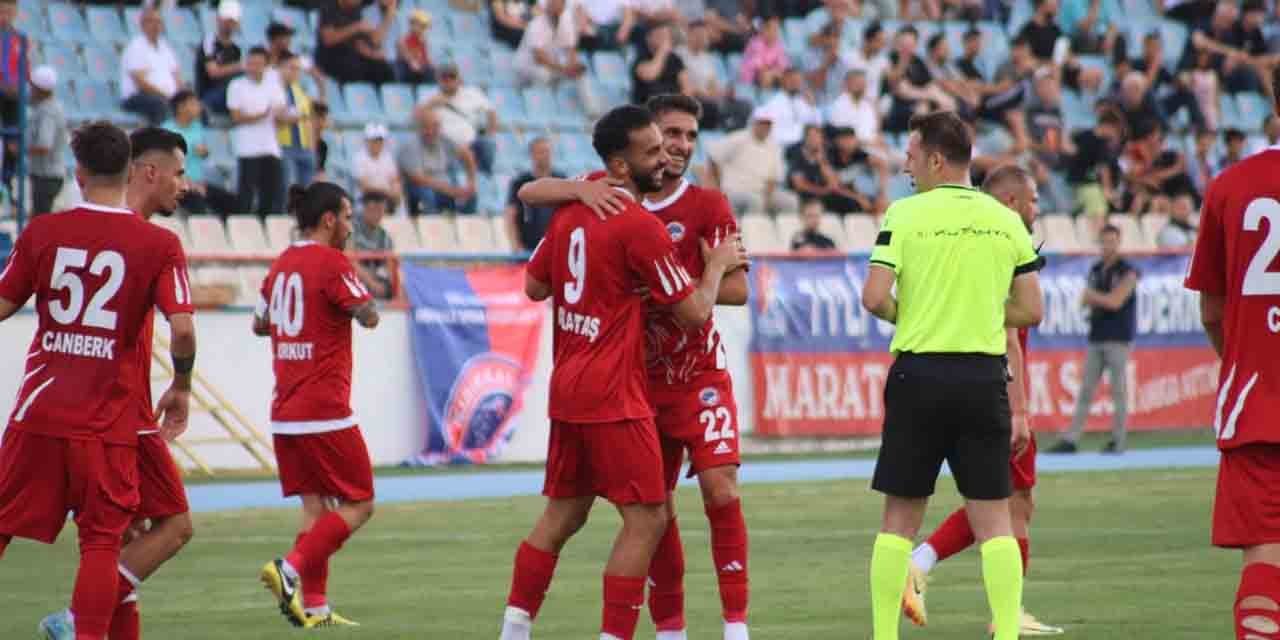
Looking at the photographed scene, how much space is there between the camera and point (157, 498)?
9.38 meters

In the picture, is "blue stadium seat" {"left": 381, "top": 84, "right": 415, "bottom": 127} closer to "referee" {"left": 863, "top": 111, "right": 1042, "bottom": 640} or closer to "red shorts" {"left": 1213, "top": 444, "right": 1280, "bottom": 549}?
"referee" {"left": 863, "top": 111, "right": 1042, "bottom": 640}

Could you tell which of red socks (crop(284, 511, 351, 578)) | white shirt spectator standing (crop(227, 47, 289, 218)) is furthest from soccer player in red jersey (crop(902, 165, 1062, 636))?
white shirt spectator standing (crop(227, 47, 289, 218))

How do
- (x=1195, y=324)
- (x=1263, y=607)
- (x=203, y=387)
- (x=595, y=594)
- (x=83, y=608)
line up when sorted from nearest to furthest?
(x=1263, y=607) < (x=83, y=608) < (x=595, y=594) < (x=203, y=387) < (x=1195, y=324)

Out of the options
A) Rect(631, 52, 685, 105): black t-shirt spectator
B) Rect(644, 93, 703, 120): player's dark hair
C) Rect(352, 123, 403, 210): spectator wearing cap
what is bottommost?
Rect(644, 93, 703, 120): player's dark hair

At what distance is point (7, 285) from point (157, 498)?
108 centimetres

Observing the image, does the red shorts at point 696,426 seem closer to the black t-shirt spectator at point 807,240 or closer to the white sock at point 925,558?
the white sock at point 925,558

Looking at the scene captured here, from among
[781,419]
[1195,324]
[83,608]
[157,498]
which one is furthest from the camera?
[1195,324]

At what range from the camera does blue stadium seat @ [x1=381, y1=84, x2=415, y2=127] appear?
25.8 meters

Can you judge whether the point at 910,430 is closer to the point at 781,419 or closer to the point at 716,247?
the point at 716,247

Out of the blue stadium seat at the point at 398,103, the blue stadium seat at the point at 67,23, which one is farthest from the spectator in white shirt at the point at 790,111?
the blue stadium seat at the point at 67,23

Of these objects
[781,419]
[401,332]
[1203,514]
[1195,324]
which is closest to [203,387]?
[401,332]

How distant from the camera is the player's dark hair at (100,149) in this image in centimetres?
875

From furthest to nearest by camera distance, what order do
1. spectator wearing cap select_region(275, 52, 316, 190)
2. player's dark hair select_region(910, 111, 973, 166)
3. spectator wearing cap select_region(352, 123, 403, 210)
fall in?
spectator wearing cap select_region(352, 123, 403, 210)
spectator wearing cap select_region(275, 52, 316, 190)
player's dark hair select_region(910, 111, 973, 166)

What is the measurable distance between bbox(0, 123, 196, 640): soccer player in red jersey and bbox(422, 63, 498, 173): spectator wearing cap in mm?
15903
